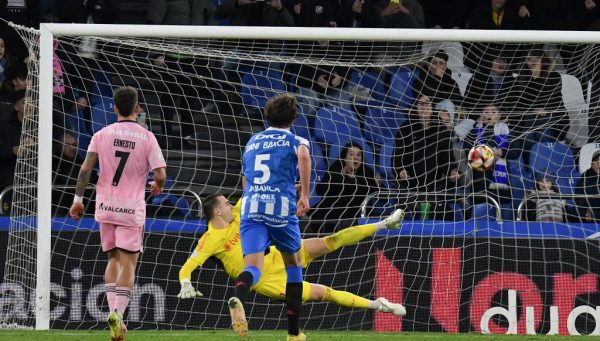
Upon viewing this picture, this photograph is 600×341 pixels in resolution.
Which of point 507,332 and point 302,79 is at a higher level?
point 302,79

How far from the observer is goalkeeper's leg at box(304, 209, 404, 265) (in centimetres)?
1044

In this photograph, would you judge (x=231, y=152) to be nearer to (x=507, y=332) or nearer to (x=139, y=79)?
(x=139, y=79)

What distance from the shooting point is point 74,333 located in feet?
36.4

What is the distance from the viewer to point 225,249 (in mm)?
10992

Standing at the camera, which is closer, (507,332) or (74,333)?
(74,333)

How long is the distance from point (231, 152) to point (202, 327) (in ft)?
7.41

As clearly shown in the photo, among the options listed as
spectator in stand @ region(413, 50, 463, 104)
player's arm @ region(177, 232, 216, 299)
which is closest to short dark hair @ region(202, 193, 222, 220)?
player's arm @ region(177, 232, 216, 299)

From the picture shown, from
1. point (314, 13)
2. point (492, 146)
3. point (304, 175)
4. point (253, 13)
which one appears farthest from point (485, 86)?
point (304, 175)

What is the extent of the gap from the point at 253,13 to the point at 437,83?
132 inches

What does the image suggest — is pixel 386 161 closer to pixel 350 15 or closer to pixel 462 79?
pixel 462 79

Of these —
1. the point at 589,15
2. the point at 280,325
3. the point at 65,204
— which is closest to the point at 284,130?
the point at 280,325

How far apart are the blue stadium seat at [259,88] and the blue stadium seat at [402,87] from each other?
1.18m

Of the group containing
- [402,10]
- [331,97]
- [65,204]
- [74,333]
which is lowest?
[74,333]

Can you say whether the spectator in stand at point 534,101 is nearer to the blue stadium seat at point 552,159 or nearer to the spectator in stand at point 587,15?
the blue stadium seat at point 552,159
